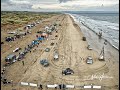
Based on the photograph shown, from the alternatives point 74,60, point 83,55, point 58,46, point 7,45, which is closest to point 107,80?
point 74,60

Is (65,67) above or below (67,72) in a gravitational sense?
below

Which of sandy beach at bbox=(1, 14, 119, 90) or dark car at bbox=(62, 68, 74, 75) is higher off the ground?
dark car at bbox=(62, 68, 74, 75)

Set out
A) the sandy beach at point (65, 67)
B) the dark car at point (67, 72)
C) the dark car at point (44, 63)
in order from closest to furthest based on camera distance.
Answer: the sandy beach at point (65, 67) → the dark car at point (67, 72) → the dark car at point (44, 63)

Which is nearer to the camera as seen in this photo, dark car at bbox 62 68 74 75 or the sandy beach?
the sandy beach

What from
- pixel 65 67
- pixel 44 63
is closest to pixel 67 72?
pixel 65 67

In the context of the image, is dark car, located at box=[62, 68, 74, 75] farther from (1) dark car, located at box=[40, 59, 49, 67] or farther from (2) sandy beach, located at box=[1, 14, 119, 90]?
(1) dark car, located at box=[40, 59, 49, 67]

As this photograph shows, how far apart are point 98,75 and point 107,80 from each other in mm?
2767

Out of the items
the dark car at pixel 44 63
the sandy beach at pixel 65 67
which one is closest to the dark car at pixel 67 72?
the sandy beach at pixel 65 67

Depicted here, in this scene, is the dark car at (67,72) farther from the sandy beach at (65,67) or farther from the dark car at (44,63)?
the dark car at (44,63)

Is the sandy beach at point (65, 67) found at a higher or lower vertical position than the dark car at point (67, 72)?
lower

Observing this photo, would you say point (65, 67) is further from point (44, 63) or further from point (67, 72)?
point (44, 63)

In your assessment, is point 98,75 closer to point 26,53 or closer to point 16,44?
point 26,53

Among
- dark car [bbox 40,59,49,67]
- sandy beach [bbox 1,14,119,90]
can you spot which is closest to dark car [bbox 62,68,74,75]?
sandy beach [bbox 1,14,119,90]

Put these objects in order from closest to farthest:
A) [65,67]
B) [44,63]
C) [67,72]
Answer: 1. [67,72]
2. [65,67]
3. [44,63]
